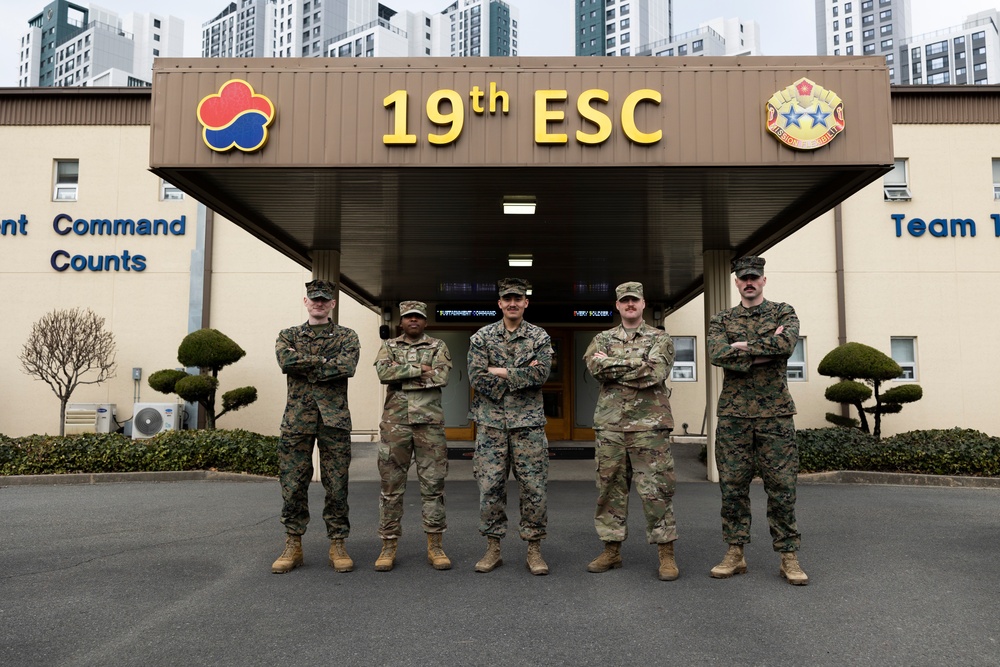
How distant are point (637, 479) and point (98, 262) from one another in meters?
14.3

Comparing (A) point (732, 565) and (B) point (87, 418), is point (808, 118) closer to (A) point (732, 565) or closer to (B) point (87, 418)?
(A) point (732, 565)

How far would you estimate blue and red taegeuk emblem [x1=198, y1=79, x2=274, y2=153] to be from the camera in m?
6.32

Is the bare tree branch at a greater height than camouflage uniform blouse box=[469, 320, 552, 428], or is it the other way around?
the bare tree branch

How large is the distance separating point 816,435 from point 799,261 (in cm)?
582

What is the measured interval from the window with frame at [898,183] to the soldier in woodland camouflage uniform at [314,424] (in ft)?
45.8

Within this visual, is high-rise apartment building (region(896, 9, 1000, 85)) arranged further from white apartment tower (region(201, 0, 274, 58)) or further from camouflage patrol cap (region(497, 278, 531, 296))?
camouflage patrol cap (region(497, 278, 531, 296))

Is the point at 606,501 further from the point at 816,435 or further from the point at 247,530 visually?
the point at 816,435

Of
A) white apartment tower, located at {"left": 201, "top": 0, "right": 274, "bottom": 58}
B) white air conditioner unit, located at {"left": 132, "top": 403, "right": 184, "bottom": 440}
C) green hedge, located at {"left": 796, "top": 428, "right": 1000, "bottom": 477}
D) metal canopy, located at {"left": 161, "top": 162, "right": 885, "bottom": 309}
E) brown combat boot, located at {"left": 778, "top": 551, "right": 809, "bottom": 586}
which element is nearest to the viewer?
brown combat boot, located at {"left": 778, "top": 551, "right": 809, "bottom": 586}

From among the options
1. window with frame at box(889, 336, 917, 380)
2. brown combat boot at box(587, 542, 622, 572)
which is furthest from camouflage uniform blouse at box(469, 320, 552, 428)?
window with frame at box(889, 336, 917, 380)

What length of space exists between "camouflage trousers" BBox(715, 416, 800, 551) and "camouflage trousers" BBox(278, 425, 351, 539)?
8.60 feet

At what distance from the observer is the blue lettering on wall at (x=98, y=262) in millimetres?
15102

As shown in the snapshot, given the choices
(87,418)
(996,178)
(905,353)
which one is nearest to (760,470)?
(905,353)

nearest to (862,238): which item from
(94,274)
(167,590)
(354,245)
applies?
(354,245)

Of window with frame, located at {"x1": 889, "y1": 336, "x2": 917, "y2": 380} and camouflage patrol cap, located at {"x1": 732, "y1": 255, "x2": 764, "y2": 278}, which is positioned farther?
window with frame, located at {"x1": 889, "y1": 336, "x2": 917, "y2": 380}
